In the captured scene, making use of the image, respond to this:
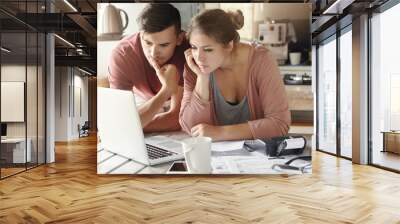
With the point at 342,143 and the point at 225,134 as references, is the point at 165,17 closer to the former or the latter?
the point at 225,134

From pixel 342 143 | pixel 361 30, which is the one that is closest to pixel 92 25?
pixel 361 30

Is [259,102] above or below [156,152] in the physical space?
above

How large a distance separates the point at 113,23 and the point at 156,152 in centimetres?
195

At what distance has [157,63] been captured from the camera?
5.71m

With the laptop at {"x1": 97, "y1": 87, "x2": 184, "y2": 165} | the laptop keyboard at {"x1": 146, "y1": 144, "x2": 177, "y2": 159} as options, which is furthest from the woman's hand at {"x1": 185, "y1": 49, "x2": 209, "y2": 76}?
the laptop keyboard at {"x1": 146, "y1": 144, "x2": 177, "y2": 159}

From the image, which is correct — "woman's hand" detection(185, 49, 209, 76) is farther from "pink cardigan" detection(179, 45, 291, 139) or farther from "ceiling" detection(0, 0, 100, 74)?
"ceiling" detection(0, 0, 100, 74)

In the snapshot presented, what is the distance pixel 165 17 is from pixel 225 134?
1.88m

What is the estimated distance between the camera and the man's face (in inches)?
224

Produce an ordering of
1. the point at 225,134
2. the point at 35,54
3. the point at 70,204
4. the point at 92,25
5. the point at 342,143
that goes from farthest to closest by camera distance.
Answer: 1. the point at 342,143
2. the point at 92,25
3. the point at 35,54
4. the point at 225,134
5. the point at 70,204

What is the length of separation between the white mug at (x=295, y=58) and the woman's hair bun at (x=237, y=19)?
84 centimetres

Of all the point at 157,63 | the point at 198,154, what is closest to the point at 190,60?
the point at 157,63

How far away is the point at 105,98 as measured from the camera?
19.1 feet

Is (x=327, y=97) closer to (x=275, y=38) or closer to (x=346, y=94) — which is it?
(x=346, y=94)

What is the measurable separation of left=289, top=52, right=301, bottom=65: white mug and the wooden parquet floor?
1677 mm
